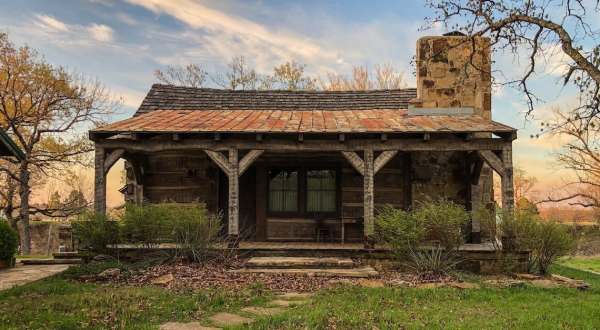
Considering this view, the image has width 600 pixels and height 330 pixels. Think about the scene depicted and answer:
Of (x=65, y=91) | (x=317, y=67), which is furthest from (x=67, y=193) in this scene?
(x=317, y=67)

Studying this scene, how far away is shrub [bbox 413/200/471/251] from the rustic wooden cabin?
53.1 inches

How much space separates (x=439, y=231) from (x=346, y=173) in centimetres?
390

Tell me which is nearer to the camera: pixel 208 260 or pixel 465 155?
pixel 208 260

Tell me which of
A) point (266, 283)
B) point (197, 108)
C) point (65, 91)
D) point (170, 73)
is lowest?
point (266, 283)

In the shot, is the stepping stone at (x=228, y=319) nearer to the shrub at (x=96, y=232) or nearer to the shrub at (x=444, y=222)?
the shrub at (x=444, y=222)

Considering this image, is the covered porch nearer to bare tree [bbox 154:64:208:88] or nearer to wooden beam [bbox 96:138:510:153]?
wooden beam [bbox 96:138:510:153]

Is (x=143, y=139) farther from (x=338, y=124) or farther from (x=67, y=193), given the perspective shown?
(x=67, y=193)

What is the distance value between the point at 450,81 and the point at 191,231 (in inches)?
327

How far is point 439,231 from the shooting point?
9438 millimetres

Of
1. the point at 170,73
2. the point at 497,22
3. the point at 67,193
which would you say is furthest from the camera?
the point at 67,193

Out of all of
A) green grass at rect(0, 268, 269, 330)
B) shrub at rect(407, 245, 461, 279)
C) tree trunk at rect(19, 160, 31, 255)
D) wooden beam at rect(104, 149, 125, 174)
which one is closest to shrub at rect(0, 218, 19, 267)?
wooden beam at rect(104, 149, 125, 174)

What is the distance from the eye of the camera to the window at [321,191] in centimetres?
1309

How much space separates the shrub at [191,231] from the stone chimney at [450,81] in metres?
6.73

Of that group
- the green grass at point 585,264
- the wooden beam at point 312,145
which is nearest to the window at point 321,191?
the wooden beam at point 312,145
